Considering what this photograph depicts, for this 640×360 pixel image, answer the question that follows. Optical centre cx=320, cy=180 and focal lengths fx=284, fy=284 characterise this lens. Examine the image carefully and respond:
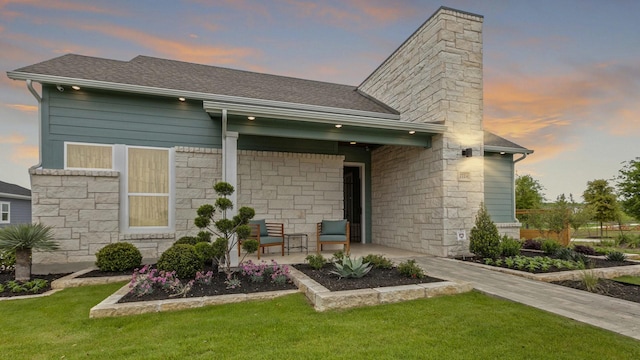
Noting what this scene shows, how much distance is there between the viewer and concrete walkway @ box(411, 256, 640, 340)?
2.59 metres

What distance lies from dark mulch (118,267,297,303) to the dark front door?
5.14 meters

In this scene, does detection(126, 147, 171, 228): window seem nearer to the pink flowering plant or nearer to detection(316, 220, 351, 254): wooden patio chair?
the pink flowering plant

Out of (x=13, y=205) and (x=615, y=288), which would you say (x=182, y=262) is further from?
(x=13, y=205)

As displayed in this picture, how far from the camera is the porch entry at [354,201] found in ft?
28.8

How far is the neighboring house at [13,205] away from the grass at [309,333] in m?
13.4

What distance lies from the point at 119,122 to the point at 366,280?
→ 546 cm

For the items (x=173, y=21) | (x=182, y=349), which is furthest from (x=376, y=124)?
(x=173, y=21)

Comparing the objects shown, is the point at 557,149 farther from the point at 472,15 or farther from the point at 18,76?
the point at 18,76

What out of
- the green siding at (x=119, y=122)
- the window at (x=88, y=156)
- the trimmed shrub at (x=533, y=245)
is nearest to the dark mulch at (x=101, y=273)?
the window at (x=88, y=156)

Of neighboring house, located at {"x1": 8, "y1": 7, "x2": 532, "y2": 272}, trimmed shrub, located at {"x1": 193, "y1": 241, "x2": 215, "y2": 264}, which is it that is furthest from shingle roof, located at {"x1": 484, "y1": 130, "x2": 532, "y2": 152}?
trimmed shrub, located at {"x1": 193, "y1": 241, "x2": 215, "y2": 264}

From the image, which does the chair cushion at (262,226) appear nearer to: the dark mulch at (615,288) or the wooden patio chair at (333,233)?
the wooden patio chair at (333,233)

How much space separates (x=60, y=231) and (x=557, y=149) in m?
13.8

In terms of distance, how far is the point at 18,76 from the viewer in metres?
4.70

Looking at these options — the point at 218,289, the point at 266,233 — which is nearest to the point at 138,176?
the point at 266,233
